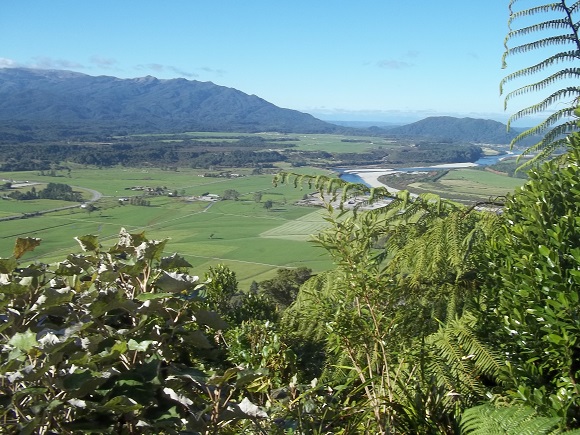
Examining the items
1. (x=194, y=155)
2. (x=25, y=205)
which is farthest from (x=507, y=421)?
(x=194, y=155)

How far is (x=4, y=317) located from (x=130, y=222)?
47136 mm

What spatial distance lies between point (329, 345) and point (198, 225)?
48.9m

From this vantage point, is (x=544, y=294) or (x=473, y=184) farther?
(x=473, y=184)

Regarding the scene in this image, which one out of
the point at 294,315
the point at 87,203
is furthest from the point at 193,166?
the point at 294,315

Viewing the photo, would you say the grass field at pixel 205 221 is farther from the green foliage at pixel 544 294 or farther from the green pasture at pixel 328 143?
the green pasture at pixel 328 143

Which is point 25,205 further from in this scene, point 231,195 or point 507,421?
point 507,421

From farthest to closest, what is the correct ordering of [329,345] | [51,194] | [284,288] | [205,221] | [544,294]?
1. [51,194]
2. [205,221]
3. [284,288]
4. [329,345]
5. [544,294]

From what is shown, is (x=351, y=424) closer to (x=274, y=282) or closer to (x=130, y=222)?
(x=274, y=282)

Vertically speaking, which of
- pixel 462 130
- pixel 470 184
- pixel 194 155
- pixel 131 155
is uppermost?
pixel 462 130

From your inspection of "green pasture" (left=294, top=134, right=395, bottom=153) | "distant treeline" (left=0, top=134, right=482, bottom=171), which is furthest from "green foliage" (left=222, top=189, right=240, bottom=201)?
"green pasture" (left=294, top=134, right=395, bottom=153)

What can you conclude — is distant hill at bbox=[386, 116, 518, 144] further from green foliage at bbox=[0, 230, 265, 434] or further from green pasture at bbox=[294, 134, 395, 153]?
green foliage at bbox=[0, 230, 265, 434]

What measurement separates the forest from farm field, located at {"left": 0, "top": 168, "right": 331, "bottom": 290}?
23479 millimetres

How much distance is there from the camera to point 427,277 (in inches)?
143

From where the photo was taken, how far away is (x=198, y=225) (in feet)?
165
